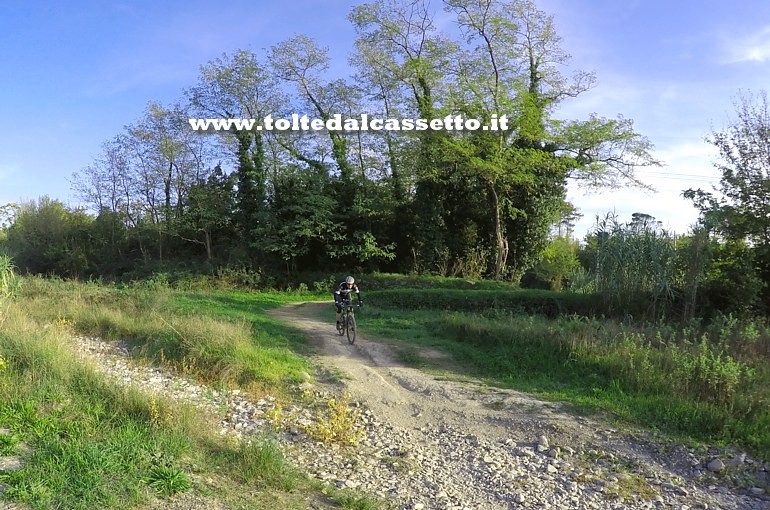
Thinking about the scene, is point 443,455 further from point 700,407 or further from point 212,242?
point 212,242

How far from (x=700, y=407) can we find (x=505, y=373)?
3.35 meters

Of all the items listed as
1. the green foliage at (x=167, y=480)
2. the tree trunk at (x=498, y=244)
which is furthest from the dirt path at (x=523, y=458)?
the tree trunk at (x=498, y=244)

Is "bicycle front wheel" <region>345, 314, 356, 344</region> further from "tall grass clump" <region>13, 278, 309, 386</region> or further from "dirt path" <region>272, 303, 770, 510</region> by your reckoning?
"dirt path" <region>272, 303, 770, 510</region>

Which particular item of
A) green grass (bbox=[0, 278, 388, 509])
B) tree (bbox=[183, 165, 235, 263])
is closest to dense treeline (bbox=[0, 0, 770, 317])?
tree (bbox=[183, 165, 235, 263])

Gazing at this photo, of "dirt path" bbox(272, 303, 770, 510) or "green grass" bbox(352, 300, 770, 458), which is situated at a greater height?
"green grass" bbox(352, 300, 770, 458)

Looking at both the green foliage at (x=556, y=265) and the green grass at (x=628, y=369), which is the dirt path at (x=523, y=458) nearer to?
the green grass at (x=628, y=369)

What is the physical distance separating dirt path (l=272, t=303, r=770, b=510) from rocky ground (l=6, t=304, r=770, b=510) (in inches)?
0.5

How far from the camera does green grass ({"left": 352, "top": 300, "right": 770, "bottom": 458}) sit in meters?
7.07

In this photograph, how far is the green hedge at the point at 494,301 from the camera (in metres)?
16.5

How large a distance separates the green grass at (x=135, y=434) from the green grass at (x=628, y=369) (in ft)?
12.1

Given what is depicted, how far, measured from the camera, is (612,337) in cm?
1041

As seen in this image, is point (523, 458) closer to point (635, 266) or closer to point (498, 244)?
point (635, 266)

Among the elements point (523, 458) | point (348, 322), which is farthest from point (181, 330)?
point (523, 458)

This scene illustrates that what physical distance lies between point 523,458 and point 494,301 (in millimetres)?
11125
